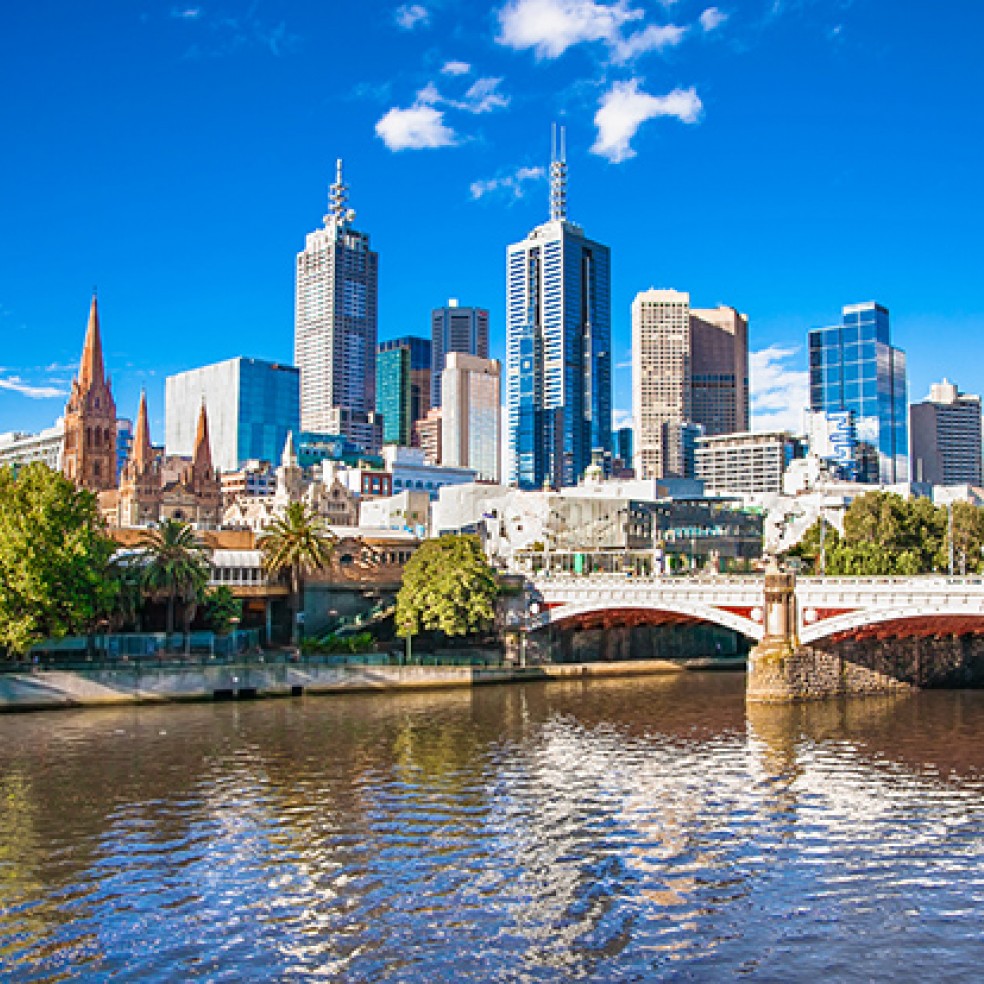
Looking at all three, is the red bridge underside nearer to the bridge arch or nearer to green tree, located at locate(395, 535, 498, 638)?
the bridge arch

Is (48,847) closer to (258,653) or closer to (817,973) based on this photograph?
(817,973)

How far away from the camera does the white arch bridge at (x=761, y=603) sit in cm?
8281

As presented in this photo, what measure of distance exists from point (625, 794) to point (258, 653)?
49.8 meters

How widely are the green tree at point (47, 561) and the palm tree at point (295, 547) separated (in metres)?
18.2

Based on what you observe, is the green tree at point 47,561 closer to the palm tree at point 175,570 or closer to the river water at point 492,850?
the palm tree at point 175,570

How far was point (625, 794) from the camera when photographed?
190 ft

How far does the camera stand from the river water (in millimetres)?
36219

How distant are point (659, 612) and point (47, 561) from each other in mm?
53030

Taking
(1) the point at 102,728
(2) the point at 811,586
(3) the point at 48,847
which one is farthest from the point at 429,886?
(2) the point at 811,586

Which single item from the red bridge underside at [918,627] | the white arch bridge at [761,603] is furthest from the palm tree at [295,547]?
the red bridge underside at [918,627]

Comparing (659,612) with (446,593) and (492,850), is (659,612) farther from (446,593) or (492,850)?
(492,850)

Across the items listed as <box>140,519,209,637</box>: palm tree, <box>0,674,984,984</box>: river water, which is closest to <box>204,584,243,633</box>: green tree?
<box>140,519,209,637</box>: palm tree

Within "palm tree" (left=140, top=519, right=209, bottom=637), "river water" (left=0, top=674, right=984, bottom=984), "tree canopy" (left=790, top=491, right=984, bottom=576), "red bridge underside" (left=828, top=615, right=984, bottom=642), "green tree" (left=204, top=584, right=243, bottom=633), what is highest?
"tree canopy" (left=790, top=491, right=984, bottom=576)

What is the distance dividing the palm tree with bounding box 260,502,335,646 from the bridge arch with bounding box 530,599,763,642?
22.6m
